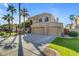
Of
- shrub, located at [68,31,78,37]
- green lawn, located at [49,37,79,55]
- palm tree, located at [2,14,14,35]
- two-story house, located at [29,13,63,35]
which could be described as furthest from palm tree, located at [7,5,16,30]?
shrub, located at [68,31,78,37]

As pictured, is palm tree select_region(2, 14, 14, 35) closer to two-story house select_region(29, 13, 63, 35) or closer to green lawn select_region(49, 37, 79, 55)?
two-story house select_region(29, 13, 63, 35)

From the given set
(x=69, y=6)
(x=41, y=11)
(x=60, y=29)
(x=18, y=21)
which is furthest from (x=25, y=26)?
(x=69, y=6)

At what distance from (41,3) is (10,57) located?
0.80 m

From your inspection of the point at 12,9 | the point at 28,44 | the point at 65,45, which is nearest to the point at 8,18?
the point at 12,9

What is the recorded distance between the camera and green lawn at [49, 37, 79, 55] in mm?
2639

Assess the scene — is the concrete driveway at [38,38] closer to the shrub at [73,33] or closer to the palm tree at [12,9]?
the shrub at [73,33]

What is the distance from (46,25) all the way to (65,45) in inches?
14.1

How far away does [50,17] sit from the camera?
2680 mm

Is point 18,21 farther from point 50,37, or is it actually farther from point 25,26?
point 50,37

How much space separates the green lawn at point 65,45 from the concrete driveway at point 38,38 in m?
0.07

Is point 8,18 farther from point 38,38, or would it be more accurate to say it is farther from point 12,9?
point 38,38

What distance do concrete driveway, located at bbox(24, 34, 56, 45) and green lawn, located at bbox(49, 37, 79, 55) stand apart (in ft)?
0.22

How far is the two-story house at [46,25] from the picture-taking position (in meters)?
2.67

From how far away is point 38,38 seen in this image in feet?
8.90
